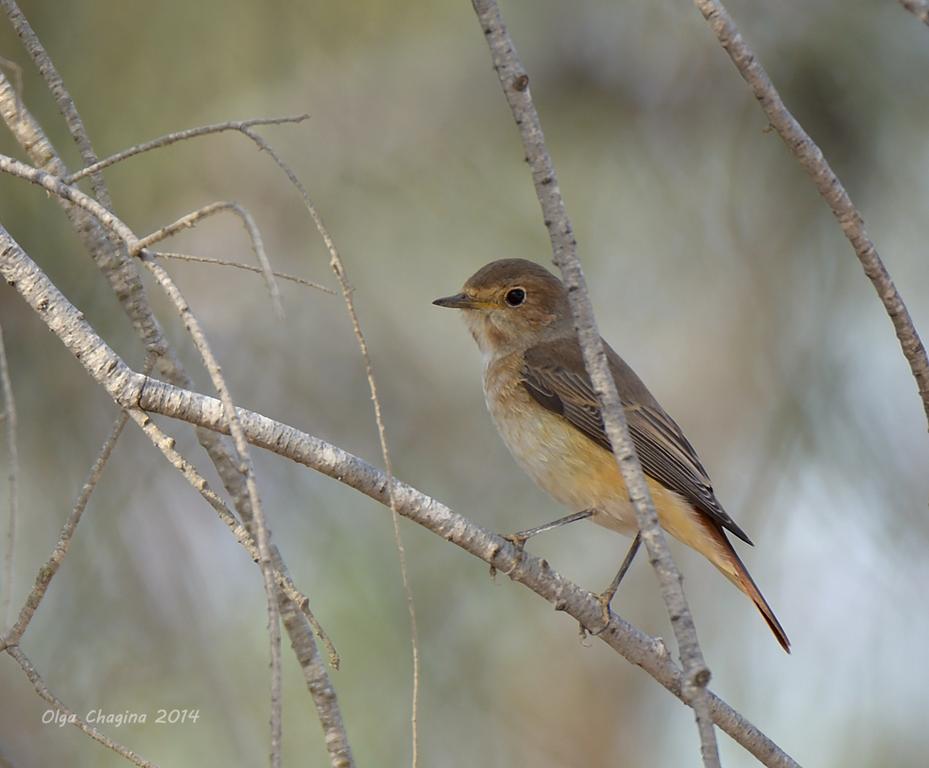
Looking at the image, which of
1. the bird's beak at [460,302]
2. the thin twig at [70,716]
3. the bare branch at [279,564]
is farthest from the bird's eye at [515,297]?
the thin twig at [70,716]

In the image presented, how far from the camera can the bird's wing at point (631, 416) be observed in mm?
3961

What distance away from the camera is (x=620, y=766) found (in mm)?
4719

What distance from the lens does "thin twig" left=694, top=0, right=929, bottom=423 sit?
1.98 metres

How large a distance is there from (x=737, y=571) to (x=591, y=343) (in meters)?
2.09

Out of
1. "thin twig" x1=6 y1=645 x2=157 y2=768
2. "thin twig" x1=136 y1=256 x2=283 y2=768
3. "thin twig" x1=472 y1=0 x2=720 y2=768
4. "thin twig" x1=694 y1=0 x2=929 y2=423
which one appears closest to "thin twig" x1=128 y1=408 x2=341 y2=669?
"thin twig" x1=136 y1=256 x2=283 y2=768

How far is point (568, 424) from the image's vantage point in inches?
161

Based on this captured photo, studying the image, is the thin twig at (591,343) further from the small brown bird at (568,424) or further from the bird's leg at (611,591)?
the small brown bird at (568,424)

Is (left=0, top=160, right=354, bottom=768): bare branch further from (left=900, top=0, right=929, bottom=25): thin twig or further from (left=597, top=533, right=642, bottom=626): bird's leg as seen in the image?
(left=900, top=0, right=929, bottom=25): thin twig

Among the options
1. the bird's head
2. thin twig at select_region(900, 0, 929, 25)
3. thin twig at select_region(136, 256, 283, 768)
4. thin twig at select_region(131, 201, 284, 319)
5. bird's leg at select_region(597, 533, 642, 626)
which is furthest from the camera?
the bird's head

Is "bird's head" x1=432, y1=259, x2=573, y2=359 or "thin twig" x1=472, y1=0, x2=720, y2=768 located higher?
"bird's head" x1=432, y1=259, x2=573, y2=359

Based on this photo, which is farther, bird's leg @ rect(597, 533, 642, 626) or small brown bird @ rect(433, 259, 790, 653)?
small brown bird @ rect(433, 259, 790, 653)

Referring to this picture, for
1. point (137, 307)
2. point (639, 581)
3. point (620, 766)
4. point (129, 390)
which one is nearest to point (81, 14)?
point (137, 307)

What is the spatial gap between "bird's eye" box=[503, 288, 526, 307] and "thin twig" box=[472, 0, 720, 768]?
8.34ft

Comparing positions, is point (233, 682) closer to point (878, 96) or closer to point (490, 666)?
point (490, 666)
